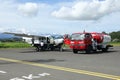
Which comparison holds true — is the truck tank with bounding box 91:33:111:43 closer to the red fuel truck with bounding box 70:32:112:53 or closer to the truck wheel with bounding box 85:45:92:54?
the red fuel truck with bounding box 70:32:112:53

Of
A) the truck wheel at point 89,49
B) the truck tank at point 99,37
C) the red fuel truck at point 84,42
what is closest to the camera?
the red fuel truck at point 84,42

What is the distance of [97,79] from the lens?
41.3 feet

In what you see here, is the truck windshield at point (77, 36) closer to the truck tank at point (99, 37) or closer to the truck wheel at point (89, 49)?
the truck wheel at point (89, 49)

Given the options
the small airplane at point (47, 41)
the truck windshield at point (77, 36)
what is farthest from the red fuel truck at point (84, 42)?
the small airplane at point (47, 41)

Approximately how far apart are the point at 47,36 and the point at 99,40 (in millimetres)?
8995

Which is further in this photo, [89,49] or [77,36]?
[77,36]

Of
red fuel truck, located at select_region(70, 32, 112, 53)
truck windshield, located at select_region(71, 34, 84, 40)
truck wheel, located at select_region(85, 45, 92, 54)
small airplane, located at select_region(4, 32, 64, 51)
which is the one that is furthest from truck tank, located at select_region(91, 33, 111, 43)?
small airplane, located at select_region(4, 32, 64, 51)

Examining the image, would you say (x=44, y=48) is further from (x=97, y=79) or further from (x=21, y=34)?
(x=97, y=79)

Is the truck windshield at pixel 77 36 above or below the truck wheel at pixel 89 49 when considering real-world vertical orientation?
above

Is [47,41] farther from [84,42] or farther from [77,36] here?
[84,42]

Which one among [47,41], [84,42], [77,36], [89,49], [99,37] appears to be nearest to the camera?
[84,42]

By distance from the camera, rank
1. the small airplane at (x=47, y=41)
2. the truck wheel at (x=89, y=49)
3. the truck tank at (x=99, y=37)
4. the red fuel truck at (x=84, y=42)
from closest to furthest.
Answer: the red fuel truck at (x=84, y=42)
the truck wheel at (x=89, y=49)
the truck tank at (x=99, y=37)
the small airplane at (x=47, y=41)

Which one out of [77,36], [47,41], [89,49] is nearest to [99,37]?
[89,49]

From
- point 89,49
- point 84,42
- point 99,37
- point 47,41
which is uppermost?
point 99,37
